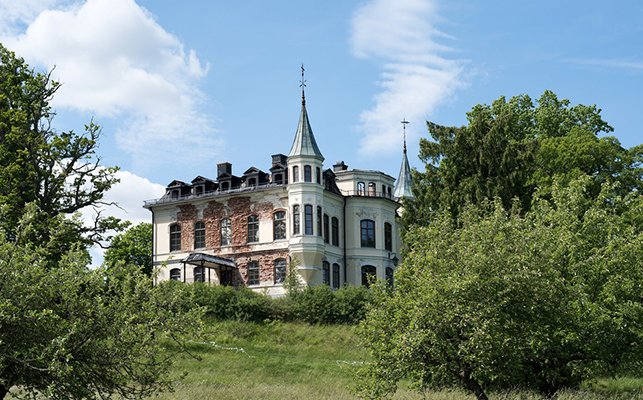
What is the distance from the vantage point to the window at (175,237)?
5769cm

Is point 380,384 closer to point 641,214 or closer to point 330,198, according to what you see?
point 641,214

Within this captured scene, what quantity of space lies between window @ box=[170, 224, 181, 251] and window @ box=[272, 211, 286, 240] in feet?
23.8

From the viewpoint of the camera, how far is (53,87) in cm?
3903

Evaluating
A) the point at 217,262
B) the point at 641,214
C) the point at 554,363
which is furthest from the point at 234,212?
the point at 554,363

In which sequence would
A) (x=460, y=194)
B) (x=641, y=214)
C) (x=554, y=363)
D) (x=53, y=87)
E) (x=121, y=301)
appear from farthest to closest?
(x=460, y=194)
(x=53, y=87)
(x=641, y=214)
(x=554, y=363)
(x=121, y=301)

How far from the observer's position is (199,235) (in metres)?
57.0

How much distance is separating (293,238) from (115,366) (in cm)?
3795

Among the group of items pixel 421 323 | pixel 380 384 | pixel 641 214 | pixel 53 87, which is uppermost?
pixel 53 87

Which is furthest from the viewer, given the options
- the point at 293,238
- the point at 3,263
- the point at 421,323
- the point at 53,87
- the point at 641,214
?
the point at 293,238

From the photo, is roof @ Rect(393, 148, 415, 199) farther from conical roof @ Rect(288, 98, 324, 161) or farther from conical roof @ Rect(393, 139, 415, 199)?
conical roof @ Rect(288, 98, 324, 161)

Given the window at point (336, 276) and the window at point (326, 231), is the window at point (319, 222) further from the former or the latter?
the window at point (336, 276)

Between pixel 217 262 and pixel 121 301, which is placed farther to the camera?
pixel 217 262

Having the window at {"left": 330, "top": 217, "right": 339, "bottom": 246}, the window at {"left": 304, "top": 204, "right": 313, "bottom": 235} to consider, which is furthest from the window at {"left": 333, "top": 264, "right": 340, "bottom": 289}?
the window at {"left": 304, "top": 204, "right": 313, "bottom": 235}

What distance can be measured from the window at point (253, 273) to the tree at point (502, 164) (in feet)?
44.1
